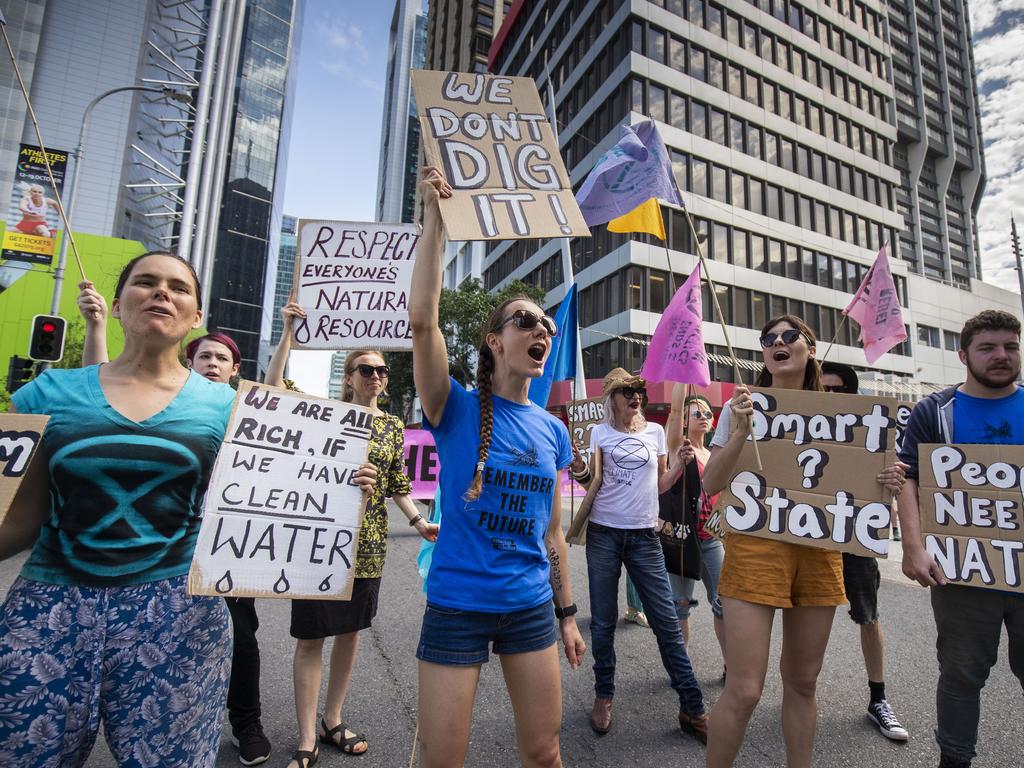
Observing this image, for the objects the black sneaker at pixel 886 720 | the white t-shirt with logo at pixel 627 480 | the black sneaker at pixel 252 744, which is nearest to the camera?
the black sneaker at pixel 252 744

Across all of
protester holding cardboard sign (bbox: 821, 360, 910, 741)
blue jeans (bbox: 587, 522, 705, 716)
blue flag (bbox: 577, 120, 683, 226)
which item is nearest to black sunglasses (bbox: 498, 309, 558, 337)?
blue jeans (bbox: 587, 522, 705, 716)

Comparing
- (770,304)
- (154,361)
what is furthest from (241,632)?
(770,304)

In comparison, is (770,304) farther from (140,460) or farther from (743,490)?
(140,460)

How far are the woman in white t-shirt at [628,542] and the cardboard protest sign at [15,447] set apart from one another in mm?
2908

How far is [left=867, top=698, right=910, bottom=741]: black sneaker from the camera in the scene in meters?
3.07

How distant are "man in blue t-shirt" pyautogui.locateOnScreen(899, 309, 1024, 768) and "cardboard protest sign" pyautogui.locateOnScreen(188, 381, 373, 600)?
271 cm

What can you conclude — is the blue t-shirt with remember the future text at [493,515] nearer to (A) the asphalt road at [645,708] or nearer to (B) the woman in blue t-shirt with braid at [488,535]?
(B) the woman in blue t-shirt with braid at [488,535]

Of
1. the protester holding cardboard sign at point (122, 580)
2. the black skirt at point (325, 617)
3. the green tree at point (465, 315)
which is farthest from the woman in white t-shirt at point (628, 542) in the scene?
the green tree at point (465, 315)

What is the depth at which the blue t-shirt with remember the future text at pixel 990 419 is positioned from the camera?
2.63 metres

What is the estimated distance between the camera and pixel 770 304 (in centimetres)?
2973

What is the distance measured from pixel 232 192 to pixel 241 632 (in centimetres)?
8400

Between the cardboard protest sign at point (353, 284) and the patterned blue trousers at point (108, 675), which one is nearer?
the patterned blue trousers at point (108, 675)

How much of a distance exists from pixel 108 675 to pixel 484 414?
135 cm

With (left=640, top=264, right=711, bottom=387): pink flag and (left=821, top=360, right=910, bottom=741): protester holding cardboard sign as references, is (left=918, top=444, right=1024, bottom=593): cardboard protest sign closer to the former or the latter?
(left=821, top=360, right=910, bottom=741): protester holding cardboard sign
